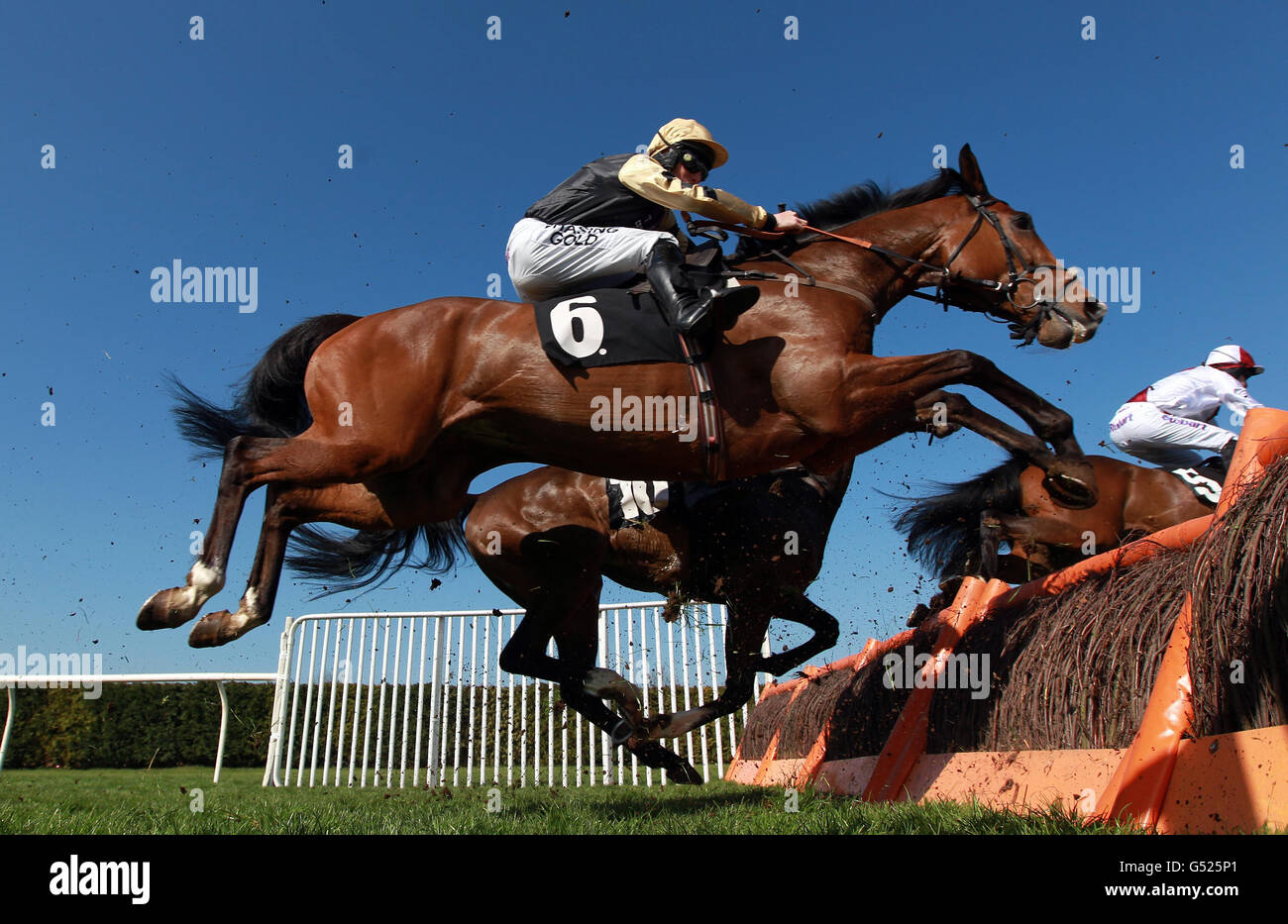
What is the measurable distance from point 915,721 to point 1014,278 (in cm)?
209

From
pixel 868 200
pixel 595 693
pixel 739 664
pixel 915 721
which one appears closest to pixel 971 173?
pixel 868 200

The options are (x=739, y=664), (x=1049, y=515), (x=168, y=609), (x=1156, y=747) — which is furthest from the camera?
(x=1049, y=515)

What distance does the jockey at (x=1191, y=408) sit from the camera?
724cm

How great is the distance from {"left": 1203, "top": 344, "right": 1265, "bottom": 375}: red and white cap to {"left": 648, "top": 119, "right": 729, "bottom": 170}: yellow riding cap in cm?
553

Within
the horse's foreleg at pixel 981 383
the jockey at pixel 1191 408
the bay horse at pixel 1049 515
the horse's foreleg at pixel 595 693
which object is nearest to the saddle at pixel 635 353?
the horse's foreleg at pixel 981 383

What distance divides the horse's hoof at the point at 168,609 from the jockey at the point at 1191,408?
7260mm

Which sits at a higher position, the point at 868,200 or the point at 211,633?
the point at 868,200

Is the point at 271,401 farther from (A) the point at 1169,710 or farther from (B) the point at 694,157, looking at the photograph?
(A) the point at 1169,710

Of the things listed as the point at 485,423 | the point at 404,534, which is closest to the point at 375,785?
the point at 404,534

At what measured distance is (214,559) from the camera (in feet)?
12.0

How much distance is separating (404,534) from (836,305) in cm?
310

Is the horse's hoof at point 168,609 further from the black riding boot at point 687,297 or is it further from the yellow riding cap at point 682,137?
the yellow riding cap at point 682,137
